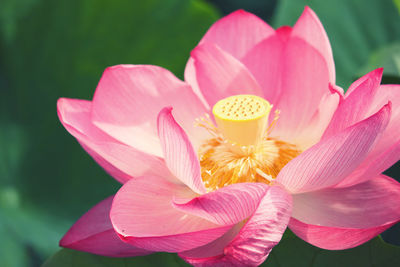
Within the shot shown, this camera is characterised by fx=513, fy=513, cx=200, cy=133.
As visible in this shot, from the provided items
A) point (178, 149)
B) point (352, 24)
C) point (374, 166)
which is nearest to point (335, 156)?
point (374, 166)

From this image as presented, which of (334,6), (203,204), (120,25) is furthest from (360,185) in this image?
(120,25)

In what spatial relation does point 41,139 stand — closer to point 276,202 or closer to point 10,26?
point 10,26

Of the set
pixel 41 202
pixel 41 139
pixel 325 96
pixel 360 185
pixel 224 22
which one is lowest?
pixel 41 202

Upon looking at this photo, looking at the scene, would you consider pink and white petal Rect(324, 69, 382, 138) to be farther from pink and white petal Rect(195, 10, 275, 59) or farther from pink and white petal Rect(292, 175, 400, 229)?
pink and white petal Rect(195, 10, 275, 59)

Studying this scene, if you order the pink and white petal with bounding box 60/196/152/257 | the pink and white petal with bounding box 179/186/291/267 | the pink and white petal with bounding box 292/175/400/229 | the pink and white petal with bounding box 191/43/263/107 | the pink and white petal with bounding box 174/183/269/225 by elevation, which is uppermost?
the pink and white petal with bounding box 191/43/263/107

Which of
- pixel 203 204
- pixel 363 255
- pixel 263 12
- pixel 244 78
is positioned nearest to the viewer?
pixel 203 204

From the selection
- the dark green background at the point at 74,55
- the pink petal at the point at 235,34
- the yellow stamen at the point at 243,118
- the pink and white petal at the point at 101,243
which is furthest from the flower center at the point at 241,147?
the dark green background at the point at 74,55

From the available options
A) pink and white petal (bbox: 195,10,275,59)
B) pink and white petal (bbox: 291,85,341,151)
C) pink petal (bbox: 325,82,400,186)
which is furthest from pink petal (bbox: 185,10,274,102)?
pink petal (bbox: 325,82,400,186)
